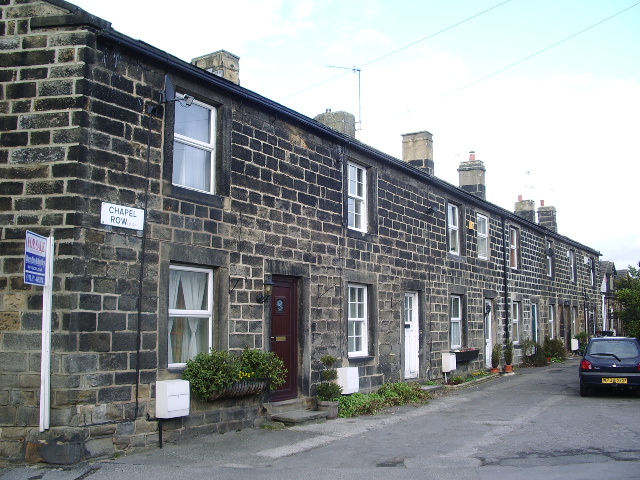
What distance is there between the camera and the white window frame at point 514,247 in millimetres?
24594

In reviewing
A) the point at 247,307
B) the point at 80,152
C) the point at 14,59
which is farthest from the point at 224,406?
the point at 14,59

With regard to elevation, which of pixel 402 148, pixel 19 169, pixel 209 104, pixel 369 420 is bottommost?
pixel 369 420

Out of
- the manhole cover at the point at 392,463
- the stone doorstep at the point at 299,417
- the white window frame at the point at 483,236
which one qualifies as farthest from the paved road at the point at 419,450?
the white window frame at the point at 483,236

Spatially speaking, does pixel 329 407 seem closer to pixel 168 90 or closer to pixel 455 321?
pixel 168 90

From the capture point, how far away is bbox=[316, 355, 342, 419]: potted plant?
11.9m

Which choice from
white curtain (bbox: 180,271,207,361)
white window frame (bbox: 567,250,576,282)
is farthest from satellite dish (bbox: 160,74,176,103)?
white window frame (bbox: 567,250,576,282)

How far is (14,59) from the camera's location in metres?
8.70

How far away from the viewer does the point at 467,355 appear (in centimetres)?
1880

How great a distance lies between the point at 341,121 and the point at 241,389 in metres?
7.67

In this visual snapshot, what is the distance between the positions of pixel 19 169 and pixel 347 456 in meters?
5.89

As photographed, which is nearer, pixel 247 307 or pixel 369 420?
pixel 247 307

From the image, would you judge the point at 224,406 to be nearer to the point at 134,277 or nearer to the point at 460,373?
the point at 134,277

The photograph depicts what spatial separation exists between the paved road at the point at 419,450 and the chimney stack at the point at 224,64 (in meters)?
6.33

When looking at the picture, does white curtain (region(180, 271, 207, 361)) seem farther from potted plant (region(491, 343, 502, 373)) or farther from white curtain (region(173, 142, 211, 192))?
potted plant (region(491, 343, 502, 373))
